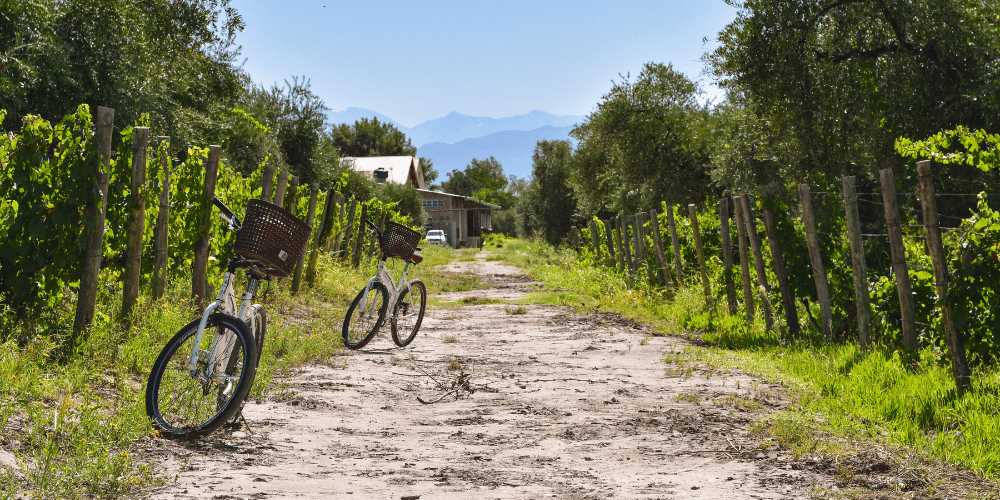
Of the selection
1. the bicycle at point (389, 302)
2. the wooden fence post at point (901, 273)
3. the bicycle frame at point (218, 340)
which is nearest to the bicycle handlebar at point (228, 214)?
the bicycle frame at point (218, 340)

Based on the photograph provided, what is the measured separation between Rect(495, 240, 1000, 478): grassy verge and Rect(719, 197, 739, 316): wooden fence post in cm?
38

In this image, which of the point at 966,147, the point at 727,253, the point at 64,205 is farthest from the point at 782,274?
the point at 64,205

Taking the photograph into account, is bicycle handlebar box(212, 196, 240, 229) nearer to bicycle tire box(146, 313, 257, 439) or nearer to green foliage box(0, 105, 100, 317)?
bicycle tire box(146, 313, 257, 439)

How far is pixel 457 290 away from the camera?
17406mm

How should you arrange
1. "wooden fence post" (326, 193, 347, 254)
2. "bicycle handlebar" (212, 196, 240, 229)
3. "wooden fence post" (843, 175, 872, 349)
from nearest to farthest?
"bicycle handlebar" (212, 196, 240, 229) < "wooden fence post" (843, 175, 872, 349) < "wooden fence post" (326, 193, 347, 254)

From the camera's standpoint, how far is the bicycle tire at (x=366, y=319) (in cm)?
815

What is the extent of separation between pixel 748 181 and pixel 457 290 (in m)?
7.07

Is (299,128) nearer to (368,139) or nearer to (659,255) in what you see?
(659,255)

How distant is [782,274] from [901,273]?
2189 millimetres

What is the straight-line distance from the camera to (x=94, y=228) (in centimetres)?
583

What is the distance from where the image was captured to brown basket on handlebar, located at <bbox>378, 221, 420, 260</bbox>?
8.63 meters

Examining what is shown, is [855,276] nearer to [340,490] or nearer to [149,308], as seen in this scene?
[340,490]

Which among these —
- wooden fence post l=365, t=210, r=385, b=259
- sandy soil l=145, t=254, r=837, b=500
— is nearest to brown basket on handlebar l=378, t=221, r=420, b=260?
sandy soil l=145, t=254, r=837, b=500

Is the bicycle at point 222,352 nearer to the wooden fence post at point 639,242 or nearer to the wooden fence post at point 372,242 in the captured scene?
the wooden fence post at point 639,242
